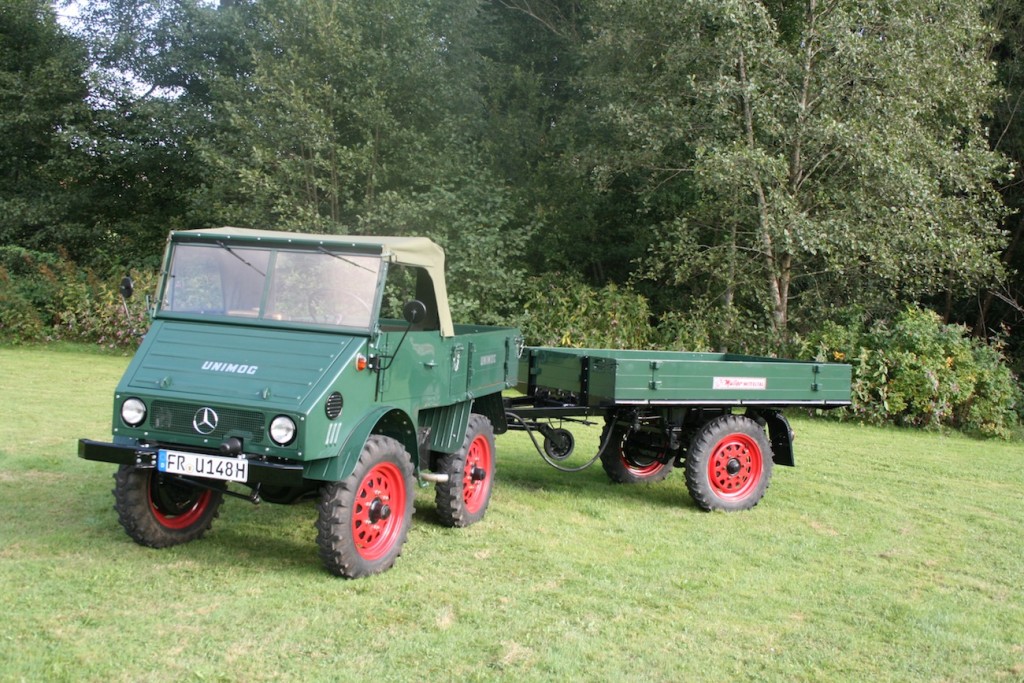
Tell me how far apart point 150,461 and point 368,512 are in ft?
4.17

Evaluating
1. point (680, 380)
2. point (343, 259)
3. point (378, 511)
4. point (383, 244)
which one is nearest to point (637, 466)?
point (680, 380)

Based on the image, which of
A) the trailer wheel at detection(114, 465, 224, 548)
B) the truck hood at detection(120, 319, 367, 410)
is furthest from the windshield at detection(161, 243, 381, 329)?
the trailer wheel at detection(114, 465, 224, 548)

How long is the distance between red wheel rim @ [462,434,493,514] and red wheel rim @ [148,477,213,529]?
6.11 feet

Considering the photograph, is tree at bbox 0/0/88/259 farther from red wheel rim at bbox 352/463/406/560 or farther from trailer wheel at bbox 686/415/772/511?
red wheel rim at bbox 352/463/406/560

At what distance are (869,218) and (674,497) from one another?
30.1ft

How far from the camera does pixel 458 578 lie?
567 centimetres

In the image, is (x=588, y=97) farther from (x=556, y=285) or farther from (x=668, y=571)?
(x=668, y=571)

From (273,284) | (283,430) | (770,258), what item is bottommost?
(283,430)

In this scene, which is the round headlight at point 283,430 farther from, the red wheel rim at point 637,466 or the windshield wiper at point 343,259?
the red wheel rim at point 637,466

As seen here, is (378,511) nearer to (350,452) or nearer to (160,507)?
(350,452)

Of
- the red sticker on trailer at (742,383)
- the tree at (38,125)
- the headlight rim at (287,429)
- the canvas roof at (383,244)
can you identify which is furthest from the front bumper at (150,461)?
the tree at (38,125)

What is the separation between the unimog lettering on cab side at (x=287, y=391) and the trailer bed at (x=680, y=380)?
4.87 ft

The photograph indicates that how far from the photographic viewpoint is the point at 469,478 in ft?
23.4

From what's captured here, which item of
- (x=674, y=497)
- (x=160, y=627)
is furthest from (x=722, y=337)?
(x=160, y=627)
